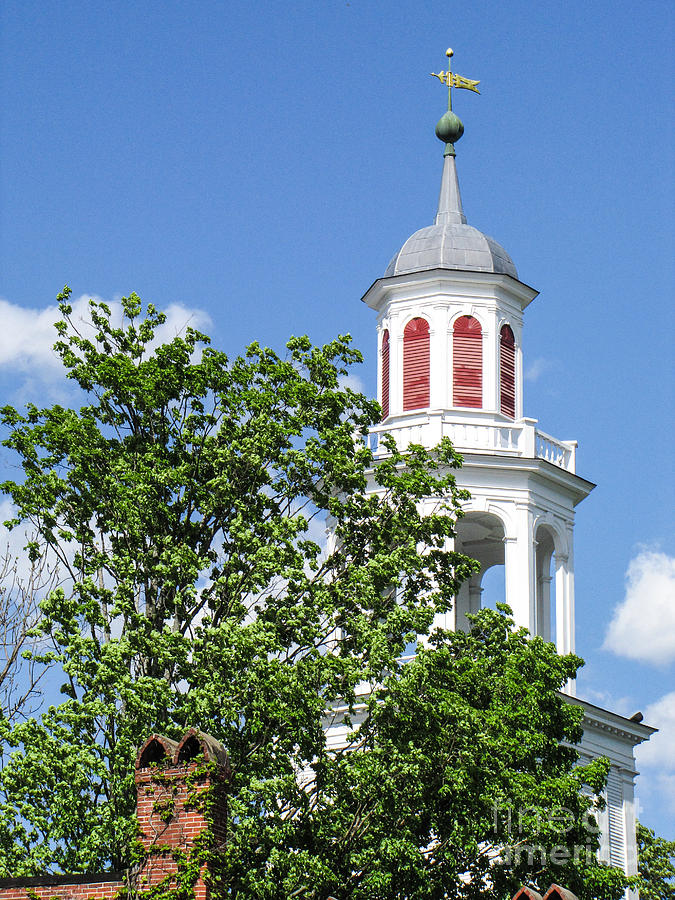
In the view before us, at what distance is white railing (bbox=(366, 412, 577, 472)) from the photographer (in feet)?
135

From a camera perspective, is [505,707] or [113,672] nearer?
[113,672]

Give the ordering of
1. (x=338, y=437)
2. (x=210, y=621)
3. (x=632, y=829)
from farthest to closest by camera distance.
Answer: (x=632, y=829), (x=338, y=437), (x=210, y=621)

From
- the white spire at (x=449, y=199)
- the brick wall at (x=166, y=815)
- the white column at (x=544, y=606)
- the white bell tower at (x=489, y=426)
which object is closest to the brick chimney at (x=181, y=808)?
the brick wall at (x=166, y=815)

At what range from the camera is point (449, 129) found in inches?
1865

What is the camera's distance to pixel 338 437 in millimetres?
30625

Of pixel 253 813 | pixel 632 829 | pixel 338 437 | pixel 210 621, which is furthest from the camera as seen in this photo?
pixel 632 829

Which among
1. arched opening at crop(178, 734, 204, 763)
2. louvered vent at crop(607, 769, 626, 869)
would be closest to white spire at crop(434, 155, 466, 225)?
louvered vent at crop(607, 769, 626, 869)

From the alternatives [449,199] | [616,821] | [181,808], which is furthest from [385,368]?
[181,808]

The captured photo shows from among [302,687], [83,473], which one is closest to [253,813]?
[302,687]

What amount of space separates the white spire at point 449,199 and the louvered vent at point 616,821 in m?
15.1

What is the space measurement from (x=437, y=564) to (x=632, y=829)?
1351cm

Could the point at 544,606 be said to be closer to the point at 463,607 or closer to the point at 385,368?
the point at 463,607

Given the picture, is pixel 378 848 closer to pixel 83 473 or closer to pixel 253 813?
pixel 253 813

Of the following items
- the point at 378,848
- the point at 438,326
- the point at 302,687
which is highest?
the point at 438,326
